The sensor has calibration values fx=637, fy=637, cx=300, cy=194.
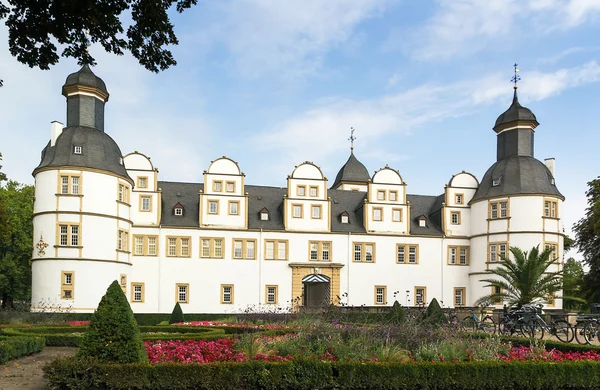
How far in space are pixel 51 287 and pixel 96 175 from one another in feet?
20.4

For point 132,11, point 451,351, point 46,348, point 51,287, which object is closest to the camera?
point 132,11

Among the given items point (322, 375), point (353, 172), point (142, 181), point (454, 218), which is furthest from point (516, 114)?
point (322, 375)

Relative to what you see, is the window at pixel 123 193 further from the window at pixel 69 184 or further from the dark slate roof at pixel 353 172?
the dark slate roof at pixel 353 172

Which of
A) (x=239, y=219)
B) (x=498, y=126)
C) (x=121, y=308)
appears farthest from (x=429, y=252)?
(x=121, y=308)

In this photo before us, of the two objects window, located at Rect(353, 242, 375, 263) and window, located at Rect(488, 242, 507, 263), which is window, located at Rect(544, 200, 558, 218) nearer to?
window, located at Rect(488, 242, 507, 263)

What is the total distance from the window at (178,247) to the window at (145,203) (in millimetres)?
2210

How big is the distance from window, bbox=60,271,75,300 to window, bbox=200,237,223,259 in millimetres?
8009

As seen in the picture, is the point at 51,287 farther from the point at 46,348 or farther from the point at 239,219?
the point at 46,348

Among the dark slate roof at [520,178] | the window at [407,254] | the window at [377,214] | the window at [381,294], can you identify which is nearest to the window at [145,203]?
the window at [377,214]

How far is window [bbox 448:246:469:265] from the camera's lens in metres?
41.9

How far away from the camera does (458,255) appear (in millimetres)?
42031

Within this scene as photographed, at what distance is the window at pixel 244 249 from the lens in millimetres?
38812

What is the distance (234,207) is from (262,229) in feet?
7.16

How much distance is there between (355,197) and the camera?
43.7 meters
